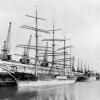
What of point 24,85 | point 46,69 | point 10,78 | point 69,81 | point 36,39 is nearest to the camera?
point 24,85

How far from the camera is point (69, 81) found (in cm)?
9612

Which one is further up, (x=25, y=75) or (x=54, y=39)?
(x=54, y=39)

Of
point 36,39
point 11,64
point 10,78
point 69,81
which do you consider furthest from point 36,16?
point 69,81

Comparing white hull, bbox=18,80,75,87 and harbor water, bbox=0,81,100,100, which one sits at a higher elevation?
white hull, bbox=18,80,75,87

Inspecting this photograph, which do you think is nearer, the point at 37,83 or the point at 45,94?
the point at 45,94

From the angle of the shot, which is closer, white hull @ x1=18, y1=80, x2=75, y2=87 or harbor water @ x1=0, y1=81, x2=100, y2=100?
harbor water @ x1=0, y1=81, x2=100, y2=100

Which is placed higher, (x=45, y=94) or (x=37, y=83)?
(x=37, y=83)

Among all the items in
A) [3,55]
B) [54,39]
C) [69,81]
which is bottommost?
[69,81]

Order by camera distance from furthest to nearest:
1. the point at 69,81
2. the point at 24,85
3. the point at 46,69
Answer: the point at 46,69 < the point at 69,81 < the point at 24,85

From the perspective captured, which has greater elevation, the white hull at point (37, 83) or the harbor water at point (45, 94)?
the white hull at point (37, 83)

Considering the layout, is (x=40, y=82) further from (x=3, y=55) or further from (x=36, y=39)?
(x=3, y=55)

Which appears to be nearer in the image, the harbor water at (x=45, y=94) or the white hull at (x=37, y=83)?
the harbor water at (x=45, y=94)

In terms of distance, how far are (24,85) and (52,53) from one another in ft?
131

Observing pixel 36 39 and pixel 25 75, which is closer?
pixel 25 75
